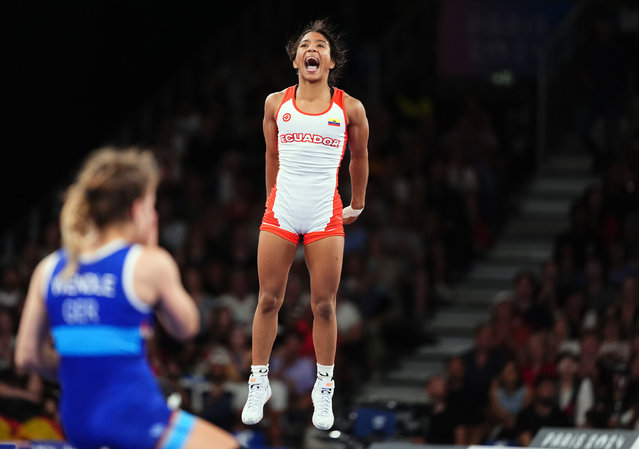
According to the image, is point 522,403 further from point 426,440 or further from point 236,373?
point 236,373

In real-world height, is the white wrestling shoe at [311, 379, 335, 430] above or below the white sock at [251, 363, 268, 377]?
below

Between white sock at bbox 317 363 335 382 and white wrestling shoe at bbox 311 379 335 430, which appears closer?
white wrestling shoe at bbox 311 379 335 430

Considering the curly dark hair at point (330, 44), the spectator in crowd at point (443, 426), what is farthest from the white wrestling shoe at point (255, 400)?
the spectator in crowd at point (443, 426)

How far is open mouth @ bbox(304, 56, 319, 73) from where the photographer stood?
22.5 feet

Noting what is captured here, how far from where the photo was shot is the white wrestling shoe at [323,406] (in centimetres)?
717

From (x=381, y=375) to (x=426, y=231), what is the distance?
62.8 inches

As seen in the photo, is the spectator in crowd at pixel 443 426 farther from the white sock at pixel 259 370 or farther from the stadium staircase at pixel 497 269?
the white sock at pixel 259 370

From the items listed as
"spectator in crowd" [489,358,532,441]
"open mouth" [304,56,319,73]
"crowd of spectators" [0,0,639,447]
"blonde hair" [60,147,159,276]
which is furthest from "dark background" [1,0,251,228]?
"blonde hair" [60,147,159,276]

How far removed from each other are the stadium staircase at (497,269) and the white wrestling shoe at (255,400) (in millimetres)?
5021

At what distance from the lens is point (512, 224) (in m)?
14.3

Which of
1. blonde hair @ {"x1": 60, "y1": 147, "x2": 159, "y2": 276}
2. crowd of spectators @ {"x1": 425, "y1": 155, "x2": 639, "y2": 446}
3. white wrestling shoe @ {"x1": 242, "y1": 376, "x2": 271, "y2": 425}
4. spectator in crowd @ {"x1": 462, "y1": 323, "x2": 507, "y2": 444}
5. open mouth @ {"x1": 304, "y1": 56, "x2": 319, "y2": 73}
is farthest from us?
spectator in crowd @ {"x1": 462, "y1": 323, "x2": 507, "y2": 444}

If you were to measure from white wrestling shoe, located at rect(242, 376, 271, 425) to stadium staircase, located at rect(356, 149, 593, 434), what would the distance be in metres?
5.02

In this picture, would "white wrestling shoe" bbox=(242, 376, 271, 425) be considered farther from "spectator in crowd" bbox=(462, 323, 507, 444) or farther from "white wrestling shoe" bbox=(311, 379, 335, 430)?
"spectator in crowd" bbox=(462, 323, 507, 444)

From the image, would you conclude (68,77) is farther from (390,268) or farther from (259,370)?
(259,370)
